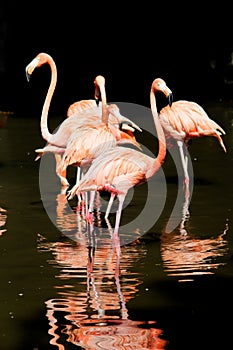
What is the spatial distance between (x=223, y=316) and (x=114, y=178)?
5.83ft

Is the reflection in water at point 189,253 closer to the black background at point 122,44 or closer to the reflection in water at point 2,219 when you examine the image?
the reflection in water at point 2,219

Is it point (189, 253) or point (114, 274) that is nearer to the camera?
point (114, 274)

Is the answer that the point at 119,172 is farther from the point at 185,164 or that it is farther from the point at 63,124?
the point at 185,164

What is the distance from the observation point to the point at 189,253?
577 centimetres

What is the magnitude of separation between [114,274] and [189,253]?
619mm

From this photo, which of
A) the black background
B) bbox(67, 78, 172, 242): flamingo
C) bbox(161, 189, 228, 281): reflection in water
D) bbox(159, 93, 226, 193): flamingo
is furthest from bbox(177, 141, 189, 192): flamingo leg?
the black background

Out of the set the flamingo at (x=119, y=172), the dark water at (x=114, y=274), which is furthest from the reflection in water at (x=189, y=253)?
the flamingo at (x=119, y=172)

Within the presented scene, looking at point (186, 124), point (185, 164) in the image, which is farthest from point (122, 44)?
point (185, 164)

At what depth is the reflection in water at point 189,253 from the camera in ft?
17.7

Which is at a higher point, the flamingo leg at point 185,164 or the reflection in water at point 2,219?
the flamingo leg at point 185,164

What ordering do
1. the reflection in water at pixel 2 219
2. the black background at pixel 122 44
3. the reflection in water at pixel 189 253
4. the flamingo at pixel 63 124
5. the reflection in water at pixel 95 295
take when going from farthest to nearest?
the black background at pixel 122 44 < the flamingo at pixel 63 124 < the reflection in water at pixel 2 219 < the reflection in water at pixel 189 253 < the reflection in water at pixel 95 295

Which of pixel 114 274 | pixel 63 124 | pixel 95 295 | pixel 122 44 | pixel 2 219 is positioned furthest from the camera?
pixel 122 44

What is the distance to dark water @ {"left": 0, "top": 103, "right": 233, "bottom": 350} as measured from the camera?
4.38 metres

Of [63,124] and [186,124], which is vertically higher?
[63,124]
